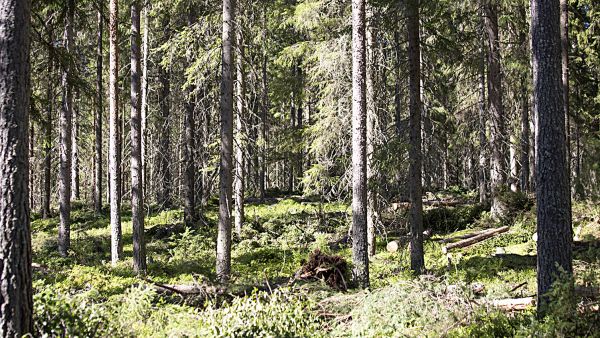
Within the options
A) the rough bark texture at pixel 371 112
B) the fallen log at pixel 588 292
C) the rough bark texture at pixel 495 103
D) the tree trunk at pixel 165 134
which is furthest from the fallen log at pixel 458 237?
the tree trunk at pixel 165 134

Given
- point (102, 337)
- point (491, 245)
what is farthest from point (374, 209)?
point (102, 337)

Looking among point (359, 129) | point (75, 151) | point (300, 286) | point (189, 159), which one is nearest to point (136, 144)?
point (189, 159)

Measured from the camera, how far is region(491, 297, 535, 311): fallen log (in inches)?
A: 318

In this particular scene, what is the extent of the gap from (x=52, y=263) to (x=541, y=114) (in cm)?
1277

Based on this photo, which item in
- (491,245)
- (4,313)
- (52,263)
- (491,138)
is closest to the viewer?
(4,313)

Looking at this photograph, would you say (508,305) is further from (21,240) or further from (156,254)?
(156,254)

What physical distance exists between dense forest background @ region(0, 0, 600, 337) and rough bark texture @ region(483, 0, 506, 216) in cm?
7

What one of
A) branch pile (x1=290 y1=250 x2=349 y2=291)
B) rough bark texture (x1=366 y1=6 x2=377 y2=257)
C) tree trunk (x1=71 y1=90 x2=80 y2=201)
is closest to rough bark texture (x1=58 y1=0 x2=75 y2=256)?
tree trunk (x1=71 y1=90 x2=80 y2=201)

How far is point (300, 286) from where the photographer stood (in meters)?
9.17

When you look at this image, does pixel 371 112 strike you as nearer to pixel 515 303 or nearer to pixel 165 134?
pixel 515 303

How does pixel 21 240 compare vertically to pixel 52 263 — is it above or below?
above

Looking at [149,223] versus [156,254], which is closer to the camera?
[156,254]

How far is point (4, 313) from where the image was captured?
5.52 m

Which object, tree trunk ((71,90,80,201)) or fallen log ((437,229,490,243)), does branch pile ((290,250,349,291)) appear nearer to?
fallen log ((437,229,490,243))
